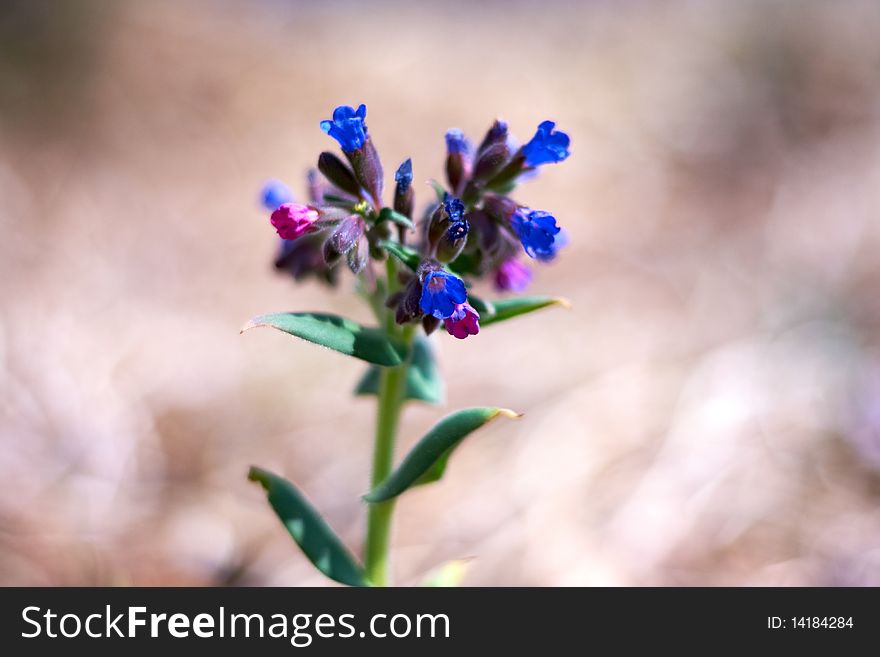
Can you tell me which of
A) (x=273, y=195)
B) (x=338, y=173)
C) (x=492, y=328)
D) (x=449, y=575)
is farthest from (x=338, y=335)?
(x=492, y=328)

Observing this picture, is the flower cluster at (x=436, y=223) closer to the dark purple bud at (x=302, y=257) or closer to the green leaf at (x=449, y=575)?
the dark purple bud at (x=302, y=257)

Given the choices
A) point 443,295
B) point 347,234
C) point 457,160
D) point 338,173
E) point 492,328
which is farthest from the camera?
point 492,328

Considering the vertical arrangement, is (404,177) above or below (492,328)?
below

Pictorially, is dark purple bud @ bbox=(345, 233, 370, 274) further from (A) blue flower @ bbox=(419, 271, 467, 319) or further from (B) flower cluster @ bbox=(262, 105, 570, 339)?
(A) blue flower @ bbox=(419, 271, 467, 319)

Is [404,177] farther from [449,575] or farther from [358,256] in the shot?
[449,575]

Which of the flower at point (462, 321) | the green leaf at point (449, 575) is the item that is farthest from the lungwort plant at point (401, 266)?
the green leaf at point (449, 575)

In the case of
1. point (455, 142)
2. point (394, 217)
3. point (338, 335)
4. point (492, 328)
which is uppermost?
point (492, 328)
